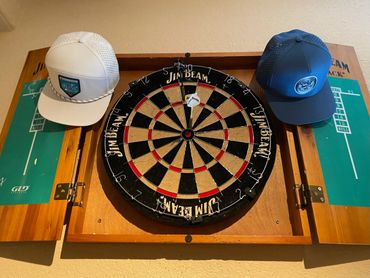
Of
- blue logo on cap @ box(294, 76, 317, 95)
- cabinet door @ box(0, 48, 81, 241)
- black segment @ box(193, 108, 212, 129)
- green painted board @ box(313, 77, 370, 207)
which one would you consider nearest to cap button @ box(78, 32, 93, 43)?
cabinet door @ box(0, 48, 81, 241)

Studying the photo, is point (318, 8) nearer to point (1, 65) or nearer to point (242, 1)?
point (242, 1)

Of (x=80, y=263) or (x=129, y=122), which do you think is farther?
(x=129, y=122)

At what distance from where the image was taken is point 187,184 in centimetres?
101

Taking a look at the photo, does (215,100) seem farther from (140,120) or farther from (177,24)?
(177,24)

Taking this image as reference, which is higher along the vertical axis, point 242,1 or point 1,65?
point 242,1

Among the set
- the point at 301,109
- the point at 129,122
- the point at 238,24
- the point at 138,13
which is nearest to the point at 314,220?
the point at 301,109

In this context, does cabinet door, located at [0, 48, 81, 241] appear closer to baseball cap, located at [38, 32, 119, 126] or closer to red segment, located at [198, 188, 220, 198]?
baseball cap, located at [38, 32, 119, 126]

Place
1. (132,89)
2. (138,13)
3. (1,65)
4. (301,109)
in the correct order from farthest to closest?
(138,13) < (1,65) < (132,89) < (301,109)

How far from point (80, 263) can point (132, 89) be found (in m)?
0.63

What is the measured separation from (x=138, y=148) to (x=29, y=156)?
0.38 m

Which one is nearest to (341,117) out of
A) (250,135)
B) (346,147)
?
(346,147)

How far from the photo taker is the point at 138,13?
5.17ft

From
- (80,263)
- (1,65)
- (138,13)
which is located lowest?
(80,263)

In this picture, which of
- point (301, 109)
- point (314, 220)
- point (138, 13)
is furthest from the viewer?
point (138, 13)
